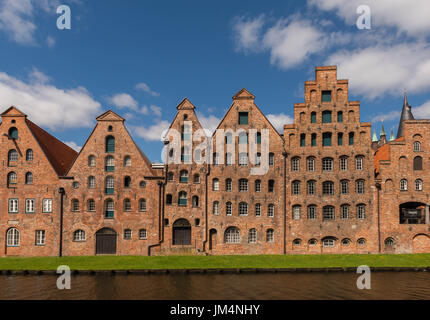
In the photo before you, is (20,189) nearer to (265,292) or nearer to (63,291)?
(63,291)

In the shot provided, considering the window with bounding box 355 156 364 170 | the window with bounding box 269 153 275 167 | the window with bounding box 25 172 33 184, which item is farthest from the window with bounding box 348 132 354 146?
the window with bounding box 25 172 33 184

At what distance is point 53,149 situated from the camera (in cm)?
3650

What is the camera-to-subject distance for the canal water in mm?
18297

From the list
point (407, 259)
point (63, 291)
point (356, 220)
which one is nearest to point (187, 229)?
point (63, 291)

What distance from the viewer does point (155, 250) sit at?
32.4 m

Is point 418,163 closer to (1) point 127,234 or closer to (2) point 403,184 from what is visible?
(2) point 403,184

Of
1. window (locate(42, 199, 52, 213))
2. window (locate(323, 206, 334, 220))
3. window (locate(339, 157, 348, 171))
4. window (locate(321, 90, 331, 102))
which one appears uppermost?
window (locate(321, 90, 331, 102))

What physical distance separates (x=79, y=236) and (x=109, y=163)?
28.4 ft

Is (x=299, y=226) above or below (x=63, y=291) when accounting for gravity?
above

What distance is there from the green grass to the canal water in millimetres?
2041

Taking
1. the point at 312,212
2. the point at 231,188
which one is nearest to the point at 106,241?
the point at 231,188

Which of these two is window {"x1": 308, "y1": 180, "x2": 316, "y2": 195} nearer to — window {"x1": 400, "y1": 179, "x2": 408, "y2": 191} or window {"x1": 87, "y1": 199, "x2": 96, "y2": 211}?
window {"x1": 400, "y1": 179, "x2": 408, "y2": 191}
